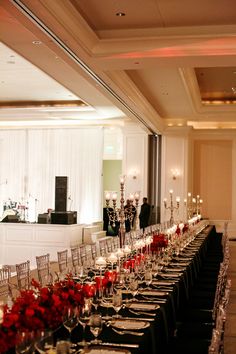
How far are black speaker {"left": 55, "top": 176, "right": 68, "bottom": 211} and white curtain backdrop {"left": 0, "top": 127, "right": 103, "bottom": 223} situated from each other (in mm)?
2166

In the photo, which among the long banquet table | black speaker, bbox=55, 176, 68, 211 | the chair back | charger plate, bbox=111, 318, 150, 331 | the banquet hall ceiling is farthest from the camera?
black speaker, bbox=55, 176, 68, 211

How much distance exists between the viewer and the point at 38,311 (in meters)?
3.10

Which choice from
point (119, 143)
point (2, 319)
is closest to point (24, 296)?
point (2, 319)

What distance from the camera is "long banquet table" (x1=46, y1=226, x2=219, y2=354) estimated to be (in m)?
3.51

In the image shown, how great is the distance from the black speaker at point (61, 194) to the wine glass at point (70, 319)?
13.4 metres

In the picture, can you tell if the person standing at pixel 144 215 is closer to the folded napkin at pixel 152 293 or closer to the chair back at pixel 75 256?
the chair back at pixel 75 256

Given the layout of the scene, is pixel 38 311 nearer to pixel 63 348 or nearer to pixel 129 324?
pixel 63 348

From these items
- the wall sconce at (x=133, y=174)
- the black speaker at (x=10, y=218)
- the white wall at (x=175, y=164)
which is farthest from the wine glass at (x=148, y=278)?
the white wall at (x=175, y=164)

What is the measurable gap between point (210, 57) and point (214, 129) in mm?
11525

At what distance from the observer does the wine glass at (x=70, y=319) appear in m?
3.25

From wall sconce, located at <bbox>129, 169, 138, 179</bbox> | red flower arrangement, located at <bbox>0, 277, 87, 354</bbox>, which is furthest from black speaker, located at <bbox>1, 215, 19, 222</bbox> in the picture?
red flower arrangement, located at <bbox>0, 277, 87, 354</bbox>

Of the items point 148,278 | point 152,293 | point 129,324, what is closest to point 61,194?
point 148,278

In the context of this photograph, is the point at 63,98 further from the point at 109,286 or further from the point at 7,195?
the point at 109,286

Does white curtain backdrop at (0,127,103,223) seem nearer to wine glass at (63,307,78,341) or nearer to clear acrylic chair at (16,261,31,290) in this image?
clear acrylic chair at (16,261,31,290)
